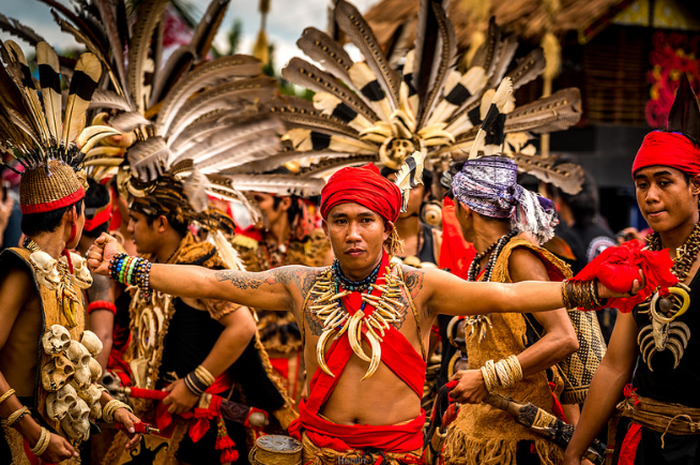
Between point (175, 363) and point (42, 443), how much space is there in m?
1.10

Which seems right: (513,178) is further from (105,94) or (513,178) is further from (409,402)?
(105,94)

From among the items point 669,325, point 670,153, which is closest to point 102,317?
point 669,325

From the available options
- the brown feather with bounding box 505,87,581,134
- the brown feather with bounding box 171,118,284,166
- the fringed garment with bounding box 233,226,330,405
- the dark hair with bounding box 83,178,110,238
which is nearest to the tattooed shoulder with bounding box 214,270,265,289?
the brown feather with bounding box 171,118,284,166

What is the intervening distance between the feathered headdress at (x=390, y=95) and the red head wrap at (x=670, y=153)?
5.91 feet

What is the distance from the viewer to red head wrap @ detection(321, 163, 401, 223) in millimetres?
2793

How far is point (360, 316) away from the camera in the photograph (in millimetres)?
2791

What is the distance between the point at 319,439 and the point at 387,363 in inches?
16.7

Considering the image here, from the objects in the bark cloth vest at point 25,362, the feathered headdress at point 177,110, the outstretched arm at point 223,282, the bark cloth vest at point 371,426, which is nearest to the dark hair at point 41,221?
the bark cloth vest at point 25,362

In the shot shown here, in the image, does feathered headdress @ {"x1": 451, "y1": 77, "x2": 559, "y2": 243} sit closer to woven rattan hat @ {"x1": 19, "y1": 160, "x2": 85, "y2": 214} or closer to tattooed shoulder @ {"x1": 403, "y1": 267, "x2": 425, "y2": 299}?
tattooed shoulder @ {"x1": 403, "y1": 267, "x2": 425, "y2": 299}

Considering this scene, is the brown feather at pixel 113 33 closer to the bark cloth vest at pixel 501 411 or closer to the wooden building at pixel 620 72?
the bark cloth vest at pixel 501 411

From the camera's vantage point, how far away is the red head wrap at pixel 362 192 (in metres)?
2.79

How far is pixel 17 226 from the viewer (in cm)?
827

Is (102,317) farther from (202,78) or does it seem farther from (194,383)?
(202,78)

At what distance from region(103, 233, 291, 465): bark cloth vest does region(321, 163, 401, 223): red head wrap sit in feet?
4.44
